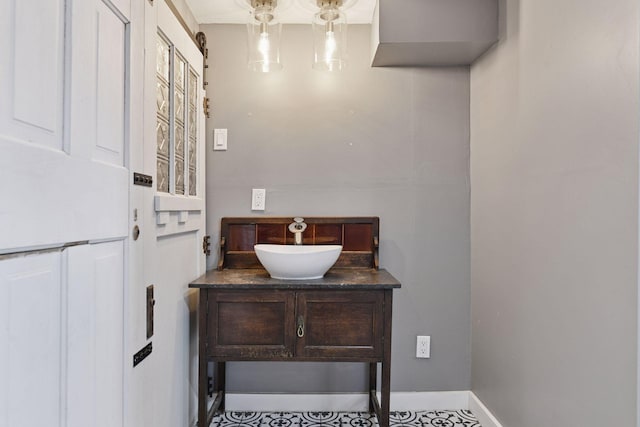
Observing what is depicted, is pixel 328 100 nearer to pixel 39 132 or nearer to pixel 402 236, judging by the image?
pixel 402 236

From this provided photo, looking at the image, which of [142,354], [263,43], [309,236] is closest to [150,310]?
[142,354]

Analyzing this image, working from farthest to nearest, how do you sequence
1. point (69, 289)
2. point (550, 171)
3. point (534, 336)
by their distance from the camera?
point (534, 336), point (550, 171), point (69, 289)

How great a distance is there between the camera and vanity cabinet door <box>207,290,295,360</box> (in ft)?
5.41

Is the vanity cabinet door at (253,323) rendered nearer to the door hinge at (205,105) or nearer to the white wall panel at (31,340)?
the white wall panel at (31,340)

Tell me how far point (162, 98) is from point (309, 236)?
1.00 meters

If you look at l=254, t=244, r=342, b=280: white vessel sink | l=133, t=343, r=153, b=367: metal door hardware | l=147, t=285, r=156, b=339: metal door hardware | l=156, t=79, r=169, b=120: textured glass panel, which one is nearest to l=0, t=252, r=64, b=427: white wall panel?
l=133, t=343, r=153, b=367: metal door hardware

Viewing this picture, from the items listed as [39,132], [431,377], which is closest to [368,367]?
[431,377]

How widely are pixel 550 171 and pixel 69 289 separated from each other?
5.11 feet

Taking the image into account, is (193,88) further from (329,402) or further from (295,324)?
(329,402)

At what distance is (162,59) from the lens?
1.48 meters

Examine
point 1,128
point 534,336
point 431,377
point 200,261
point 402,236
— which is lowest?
point 431,377

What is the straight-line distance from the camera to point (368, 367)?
2131 mm

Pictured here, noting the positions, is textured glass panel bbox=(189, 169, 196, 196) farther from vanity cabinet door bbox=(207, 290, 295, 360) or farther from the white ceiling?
the white ceiling

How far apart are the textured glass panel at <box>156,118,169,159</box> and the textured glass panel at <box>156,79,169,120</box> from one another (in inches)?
1.4
